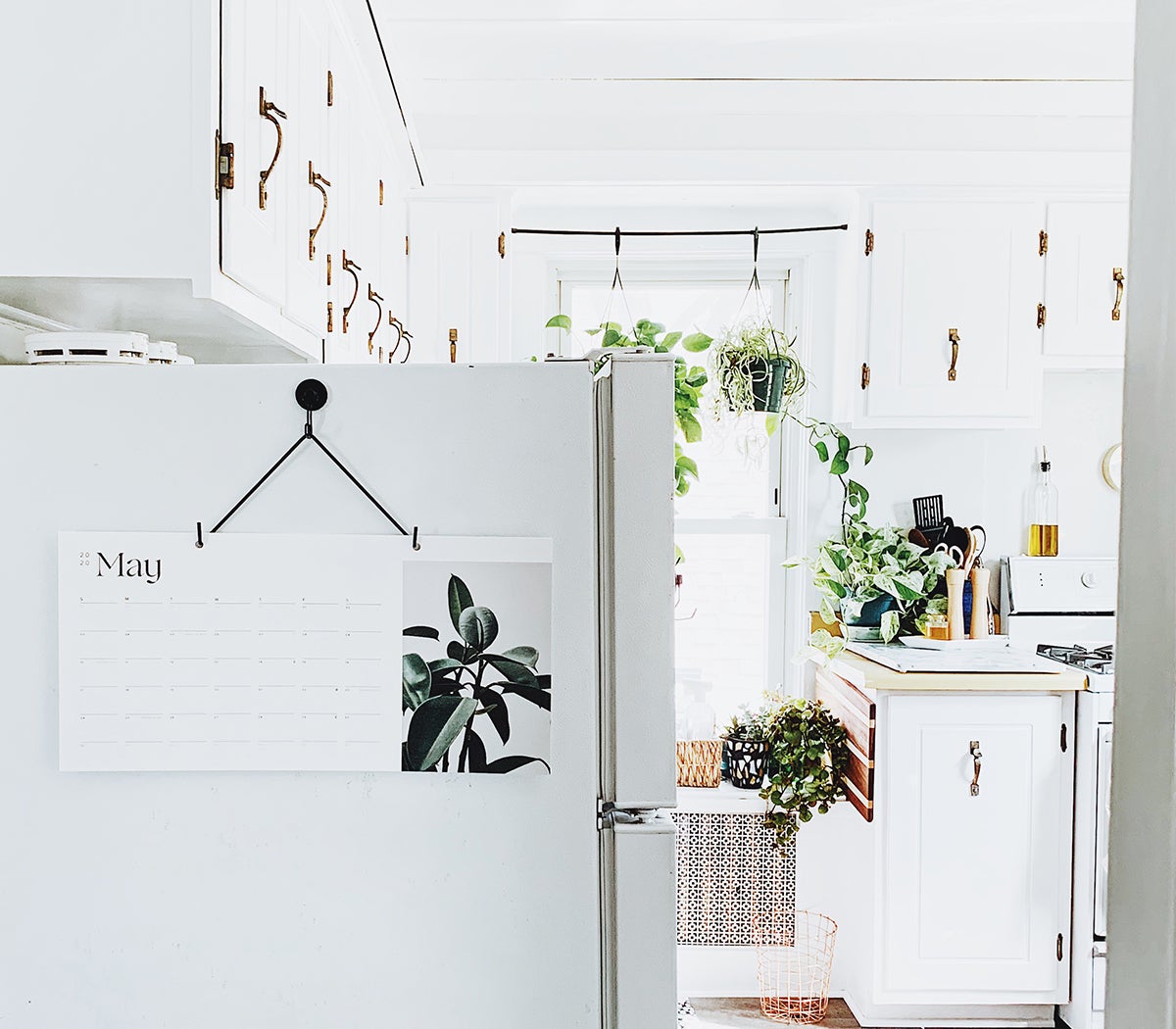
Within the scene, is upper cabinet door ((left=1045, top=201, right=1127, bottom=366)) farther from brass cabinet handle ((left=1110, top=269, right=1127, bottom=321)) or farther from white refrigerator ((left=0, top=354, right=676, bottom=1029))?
white refrigerator ((left=0, top=354, right=676, bottom=1029))

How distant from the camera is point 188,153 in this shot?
1043mm

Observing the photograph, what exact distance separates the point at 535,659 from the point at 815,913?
226 cm

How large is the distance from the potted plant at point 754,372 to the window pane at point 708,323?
0.19 meters

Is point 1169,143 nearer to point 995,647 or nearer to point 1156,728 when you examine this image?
point 1156,728

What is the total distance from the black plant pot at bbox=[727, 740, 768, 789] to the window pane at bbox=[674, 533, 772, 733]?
175mm

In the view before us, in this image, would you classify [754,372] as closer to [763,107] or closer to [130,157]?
[763,107]

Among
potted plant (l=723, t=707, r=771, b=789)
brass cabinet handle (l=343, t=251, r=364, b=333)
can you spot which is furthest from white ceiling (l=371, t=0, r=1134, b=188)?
potted plant (l=723, t=707, r=771, b=789)

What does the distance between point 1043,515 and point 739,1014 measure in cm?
166

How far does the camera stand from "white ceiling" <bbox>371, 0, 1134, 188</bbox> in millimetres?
2389

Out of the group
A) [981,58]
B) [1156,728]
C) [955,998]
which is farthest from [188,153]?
[955,998]

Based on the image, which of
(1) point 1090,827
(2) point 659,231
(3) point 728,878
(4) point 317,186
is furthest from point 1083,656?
(4) point 317,186

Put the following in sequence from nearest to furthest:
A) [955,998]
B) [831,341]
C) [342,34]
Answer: [342,34]
[955,998]
[831,341]

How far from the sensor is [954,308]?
262cm

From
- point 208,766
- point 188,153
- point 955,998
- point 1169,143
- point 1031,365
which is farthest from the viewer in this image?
point 1031,365
